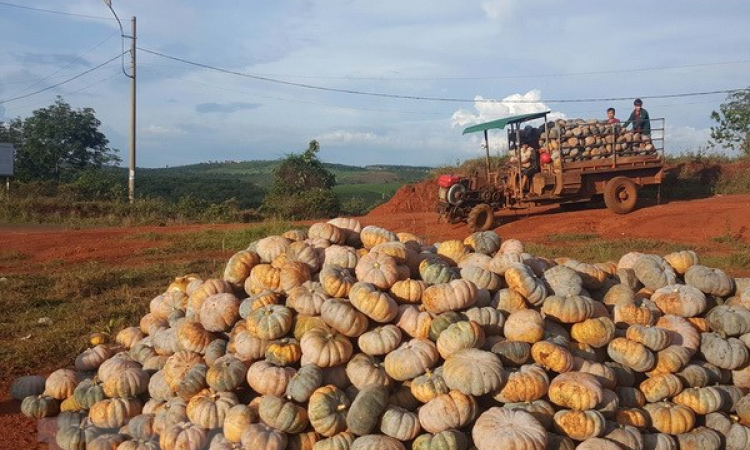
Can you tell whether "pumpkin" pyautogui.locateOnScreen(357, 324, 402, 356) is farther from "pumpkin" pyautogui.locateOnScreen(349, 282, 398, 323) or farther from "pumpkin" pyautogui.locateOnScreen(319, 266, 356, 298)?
"pumpkin" pyautogui.locateOnScreen(319, 266, 356, 298)

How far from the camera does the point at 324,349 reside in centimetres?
514

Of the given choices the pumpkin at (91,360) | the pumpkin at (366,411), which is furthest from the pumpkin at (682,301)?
the pumpkin at (91,360)

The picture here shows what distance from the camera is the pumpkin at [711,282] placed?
6367 mm

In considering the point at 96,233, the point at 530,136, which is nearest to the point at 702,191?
the point at 530,136

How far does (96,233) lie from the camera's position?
16938 mm

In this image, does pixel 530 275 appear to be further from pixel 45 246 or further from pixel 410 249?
pixel 45 246

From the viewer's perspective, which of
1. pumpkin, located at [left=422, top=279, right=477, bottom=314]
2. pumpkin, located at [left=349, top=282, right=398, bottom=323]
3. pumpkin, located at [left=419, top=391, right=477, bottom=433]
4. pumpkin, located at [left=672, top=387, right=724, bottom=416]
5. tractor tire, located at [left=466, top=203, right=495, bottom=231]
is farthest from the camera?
tractor tire, located at [left=466, top=203, right=495, bottom=231]

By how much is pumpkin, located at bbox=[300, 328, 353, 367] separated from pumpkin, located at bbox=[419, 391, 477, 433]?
77cm

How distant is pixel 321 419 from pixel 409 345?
0.90 metres

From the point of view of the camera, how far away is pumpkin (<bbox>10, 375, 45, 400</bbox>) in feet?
20.5

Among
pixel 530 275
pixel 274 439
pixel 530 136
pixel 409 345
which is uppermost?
pixel 530 136

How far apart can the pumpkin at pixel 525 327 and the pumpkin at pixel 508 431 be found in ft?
2.67

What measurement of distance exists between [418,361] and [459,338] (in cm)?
34

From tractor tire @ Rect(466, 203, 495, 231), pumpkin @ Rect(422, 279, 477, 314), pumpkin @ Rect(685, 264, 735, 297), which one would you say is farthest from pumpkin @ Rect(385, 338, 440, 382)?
tractor tire @ Rect(466, 203, 495, 231)
